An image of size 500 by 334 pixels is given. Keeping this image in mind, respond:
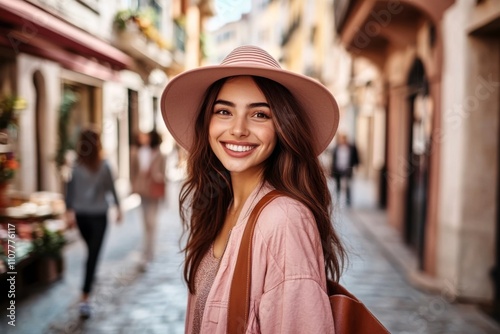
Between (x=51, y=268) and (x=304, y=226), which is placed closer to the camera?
(x=304, y=226)

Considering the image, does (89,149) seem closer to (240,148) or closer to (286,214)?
(240,148)

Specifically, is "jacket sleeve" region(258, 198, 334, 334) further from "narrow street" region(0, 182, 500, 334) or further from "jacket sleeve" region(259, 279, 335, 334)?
"narrow street" region(0, 182, 500, 334)

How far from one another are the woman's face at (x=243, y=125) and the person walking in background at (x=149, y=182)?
5.00 m

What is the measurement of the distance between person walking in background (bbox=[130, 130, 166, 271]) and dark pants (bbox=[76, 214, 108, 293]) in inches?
62.5

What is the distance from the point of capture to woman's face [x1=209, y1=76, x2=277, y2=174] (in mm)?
1616

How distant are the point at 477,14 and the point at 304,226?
4.20 metres

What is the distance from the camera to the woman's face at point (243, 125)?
63.6 inches

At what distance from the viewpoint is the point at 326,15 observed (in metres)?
24.3

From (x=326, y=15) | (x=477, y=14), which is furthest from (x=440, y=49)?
(x=326, y=15)

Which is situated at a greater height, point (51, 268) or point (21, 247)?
point (21, 247)

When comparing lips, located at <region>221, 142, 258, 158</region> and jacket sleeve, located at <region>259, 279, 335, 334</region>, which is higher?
lips, located at <region>221, 142, 258, 158</region>

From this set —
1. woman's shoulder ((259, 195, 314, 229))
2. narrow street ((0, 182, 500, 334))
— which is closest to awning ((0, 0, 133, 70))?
narrow street ((0, 182, 500, 334))

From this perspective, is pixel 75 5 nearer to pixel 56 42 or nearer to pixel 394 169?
pixel 56 42

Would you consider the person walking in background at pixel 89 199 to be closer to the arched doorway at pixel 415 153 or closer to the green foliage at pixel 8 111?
the green foliage at pixel 8 111
